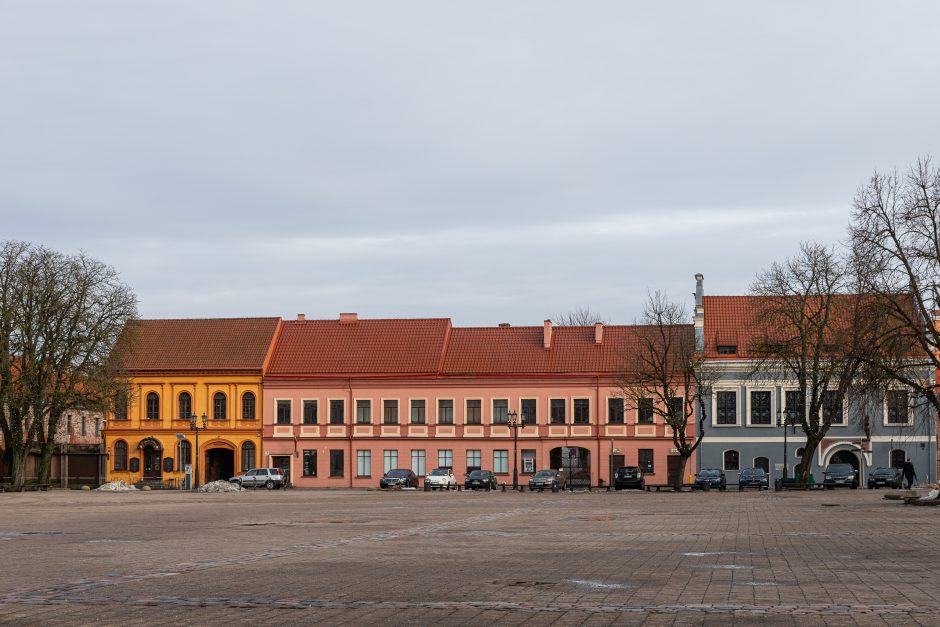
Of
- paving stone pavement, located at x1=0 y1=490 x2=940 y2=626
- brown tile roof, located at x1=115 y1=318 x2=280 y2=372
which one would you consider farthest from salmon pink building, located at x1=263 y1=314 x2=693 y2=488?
paving stone pavement, located at x1=0 y1=490 x2=940 y2=626

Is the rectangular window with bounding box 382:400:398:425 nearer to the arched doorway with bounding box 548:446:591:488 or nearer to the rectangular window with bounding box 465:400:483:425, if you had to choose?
the rectangular window with bounding box 465:400:483:425

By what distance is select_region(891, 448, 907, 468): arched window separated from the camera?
74.4 metres

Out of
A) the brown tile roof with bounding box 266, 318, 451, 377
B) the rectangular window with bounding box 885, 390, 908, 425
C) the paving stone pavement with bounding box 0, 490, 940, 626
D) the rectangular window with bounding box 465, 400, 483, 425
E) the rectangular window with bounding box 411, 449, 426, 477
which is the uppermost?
the brown tile roof with bounding box 266, 318, 451, 377

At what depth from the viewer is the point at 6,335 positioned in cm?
6625

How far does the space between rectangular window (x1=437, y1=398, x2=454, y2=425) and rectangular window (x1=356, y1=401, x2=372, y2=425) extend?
15.4ft

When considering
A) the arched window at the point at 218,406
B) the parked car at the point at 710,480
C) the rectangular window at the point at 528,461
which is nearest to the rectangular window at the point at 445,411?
the rectangular window at the point at 528,461

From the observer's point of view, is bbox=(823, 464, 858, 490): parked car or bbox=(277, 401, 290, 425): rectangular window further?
bbox=(277, 401, 290, 425): rectangular window

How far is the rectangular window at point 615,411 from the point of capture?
79.1m

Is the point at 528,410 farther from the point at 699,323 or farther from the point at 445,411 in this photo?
the point at 699,323

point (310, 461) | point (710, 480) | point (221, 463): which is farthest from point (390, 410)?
point (710, 480)

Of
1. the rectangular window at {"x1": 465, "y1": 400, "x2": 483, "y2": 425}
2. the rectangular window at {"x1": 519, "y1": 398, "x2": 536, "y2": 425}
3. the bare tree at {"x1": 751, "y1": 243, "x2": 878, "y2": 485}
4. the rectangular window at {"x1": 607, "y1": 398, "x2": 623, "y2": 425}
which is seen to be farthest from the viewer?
the rectangular window at {"x1": 465, "y1": 400, "x2": 483, "y2": 425}

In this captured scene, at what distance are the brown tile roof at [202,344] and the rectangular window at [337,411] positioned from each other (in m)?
5.55

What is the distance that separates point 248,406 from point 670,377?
93.0ft

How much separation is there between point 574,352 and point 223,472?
25.3 m
